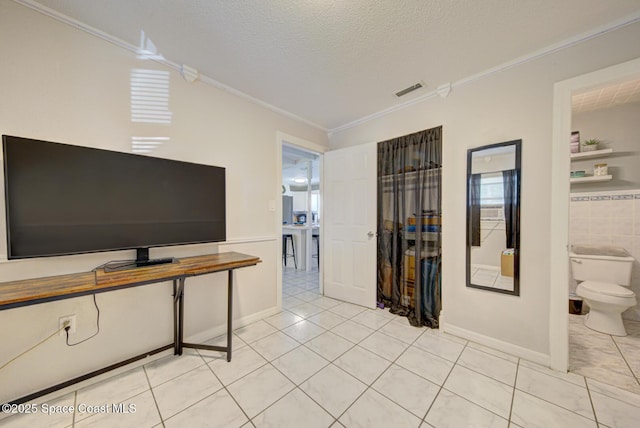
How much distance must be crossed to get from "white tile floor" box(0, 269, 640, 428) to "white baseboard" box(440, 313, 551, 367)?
6 centimetres

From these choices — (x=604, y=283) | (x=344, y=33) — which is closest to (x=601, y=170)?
(x=604, y=283)

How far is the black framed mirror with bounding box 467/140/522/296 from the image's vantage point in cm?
193

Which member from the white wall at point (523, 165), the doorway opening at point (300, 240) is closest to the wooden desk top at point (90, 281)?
the doorway opening at point (300, 240)

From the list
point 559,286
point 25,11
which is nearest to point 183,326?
point 25,11

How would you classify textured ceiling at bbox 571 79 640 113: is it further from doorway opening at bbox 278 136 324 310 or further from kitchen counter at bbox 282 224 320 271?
kitchen counter at bbox 282 224 320 271

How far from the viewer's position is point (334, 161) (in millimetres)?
3244

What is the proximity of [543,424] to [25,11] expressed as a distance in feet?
13.0

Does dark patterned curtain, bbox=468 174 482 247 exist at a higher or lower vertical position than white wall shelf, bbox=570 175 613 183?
lower

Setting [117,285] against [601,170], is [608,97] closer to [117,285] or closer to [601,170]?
[601,170]

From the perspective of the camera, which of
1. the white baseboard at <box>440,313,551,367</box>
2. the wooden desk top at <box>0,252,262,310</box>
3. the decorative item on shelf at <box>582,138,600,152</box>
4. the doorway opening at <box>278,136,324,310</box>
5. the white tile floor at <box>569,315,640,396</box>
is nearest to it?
the wooden desk top at <box>0,252,262,310</box>

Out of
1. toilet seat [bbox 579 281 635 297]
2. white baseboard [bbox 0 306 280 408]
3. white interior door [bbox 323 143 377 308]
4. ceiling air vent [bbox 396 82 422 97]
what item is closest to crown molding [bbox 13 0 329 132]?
white interior door [bbox 323 143 377 308]

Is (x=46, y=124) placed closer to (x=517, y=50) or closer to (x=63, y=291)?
(x=63, y=291)

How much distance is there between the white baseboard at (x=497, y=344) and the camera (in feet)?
5.90

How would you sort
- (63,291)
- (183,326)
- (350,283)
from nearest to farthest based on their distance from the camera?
(63,291) → (183,326) → (350,283)
